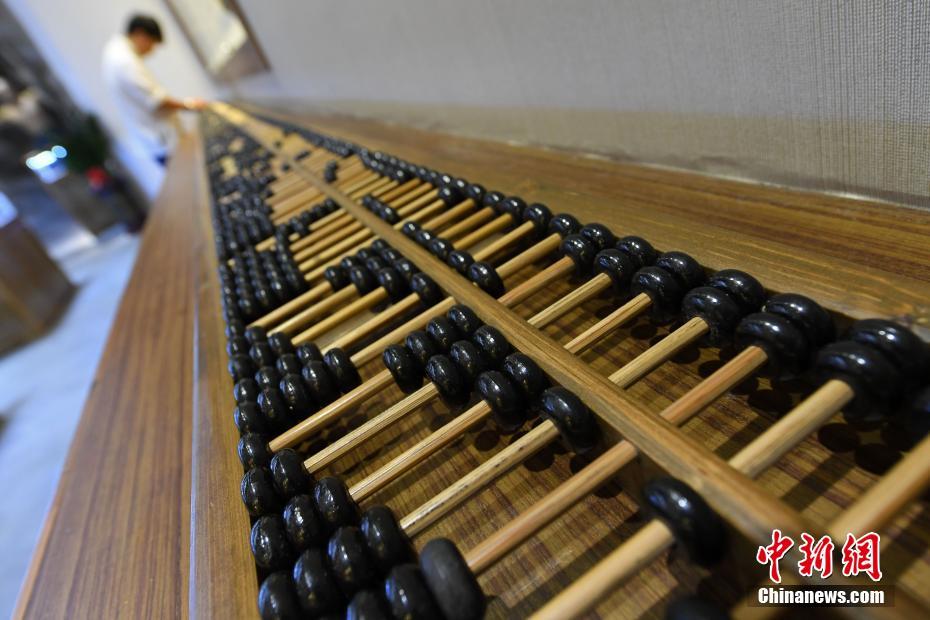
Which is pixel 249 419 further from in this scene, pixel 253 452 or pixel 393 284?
pixel 393 284

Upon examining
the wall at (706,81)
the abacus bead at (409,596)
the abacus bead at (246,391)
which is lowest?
the abacus bead at (409,596)

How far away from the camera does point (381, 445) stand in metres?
0.76

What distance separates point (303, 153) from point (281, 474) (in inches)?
76.9

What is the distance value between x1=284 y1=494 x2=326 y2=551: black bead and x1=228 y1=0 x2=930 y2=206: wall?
0.90 meters

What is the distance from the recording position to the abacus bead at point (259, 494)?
63 centimetres

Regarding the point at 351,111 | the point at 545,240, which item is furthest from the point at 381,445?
the point at 351,111

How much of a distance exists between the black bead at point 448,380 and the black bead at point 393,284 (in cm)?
34

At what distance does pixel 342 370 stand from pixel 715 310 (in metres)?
0.55

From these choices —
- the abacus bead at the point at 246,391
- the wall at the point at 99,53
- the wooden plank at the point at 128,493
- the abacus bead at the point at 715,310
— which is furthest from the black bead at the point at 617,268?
the wall at the point at 99,53

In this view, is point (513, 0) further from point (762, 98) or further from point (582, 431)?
point (582, 431)

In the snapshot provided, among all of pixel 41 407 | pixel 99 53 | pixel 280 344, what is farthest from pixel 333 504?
pixel 99 53

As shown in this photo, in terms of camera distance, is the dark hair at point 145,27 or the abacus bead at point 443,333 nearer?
the abacus bead at point 443,333

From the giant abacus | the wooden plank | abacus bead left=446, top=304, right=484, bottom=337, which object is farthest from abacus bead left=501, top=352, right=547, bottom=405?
the wooden plank

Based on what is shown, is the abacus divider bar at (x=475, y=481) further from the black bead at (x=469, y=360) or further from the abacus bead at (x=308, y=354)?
the abacus bead at (x=308, y=354)
